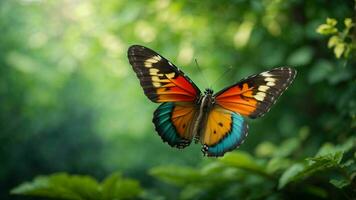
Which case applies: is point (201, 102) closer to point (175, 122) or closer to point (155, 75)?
point (175, 122)

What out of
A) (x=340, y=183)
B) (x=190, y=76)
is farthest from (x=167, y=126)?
(x=190, y=76)

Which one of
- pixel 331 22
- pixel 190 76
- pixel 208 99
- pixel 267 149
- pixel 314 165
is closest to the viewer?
pixel 314 165

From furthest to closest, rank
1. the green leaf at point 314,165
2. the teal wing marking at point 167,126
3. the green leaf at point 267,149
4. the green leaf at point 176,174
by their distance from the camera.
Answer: the green leaf at point 267,149 → the green leaf at point 176,174 → the teal wing marking at point 167,126 → the green leaf at point 314,165

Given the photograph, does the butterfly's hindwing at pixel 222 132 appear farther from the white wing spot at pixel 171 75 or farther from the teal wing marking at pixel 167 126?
the white wing spot at pixel 171 75

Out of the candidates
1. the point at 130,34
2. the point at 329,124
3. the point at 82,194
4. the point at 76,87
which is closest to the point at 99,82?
the point at 76,87

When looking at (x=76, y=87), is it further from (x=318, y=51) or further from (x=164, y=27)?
(x=318, y=51)

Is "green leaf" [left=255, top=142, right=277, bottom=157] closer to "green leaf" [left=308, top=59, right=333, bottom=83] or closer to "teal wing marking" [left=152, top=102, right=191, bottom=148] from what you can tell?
"green leaf" [left=308, top=59, right=333, bottom=83]

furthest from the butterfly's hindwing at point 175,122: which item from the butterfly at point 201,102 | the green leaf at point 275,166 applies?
the green leaf at point 275,166
